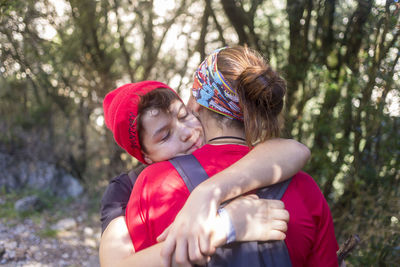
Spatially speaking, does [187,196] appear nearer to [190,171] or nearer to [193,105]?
[190,171]

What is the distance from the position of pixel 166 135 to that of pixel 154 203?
1.81 ft

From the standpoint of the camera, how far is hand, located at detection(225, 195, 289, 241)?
4.34ft

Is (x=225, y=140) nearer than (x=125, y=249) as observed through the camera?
No

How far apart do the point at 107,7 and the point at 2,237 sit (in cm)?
323

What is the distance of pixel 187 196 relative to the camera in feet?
4.51

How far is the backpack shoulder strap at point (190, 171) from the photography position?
1376 mm

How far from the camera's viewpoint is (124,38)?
589 centimetres

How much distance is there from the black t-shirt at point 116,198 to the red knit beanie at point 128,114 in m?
0.14

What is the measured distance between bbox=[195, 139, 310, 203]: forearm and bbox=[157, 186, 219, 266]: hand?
0.14 feet

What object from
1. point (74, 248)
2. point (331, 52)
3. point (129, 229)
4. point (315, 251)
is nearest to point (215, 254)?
point (129, 229)

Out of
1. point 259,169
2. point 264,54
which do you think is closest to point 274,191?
point 259,169

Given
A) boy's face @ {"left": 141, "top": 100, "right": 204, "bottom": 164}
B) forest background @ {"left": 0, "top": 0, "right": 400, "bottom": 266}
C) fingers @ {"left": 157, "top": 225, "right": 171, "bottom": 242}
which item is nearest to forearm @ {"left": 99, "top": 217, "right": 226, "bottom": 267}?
fingers @ {"left": 157, "top": 225, "right": 171, "bottom": 242}

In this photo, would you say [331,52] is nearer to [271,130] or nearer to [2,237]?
[271,130]

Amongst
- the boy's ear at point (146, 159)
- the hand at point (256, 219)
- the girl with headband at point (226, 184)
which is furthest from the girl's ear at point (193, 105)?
the hand at point (256, 219)
